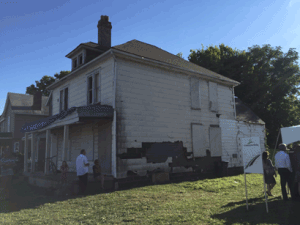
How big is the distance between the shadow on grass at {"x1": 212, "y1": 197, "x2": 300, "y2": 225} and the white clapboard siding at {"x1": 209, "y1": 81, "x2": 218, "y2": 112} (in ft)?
31.9

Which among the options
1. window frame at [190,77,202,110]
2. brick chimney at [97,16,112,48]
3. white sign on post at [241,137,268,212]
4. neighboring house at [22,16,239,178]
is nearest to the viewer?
white sign on post at [241,137,268,212]

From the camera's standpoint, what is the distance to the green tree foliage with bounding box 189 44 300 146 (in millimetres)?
29734

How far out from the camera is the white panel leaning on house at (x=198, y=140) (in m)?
15.3

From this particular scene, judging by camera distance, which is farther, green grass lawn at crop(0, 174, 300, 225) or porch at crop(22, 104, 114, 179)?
porch at crop(22, 104, 114, 179)

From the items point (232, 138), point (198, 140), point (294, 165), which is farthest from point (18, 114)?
point (294, 165)

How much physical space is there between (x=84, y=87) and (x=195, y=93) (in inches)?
279

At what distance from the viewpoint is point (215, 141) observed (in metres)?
16.5

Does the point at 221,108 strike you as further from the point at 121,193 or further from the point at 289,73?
the point at 289,73

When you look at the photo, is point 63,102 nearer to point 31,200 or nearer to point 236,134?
point 31,200

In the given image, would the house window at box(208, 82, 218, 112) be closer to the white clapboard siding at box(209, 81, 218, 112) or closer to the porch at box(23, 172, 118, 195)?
the white clapboard siding at box(209, 81, 218, 112)

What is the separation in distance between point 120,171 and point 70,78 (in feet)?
27.4

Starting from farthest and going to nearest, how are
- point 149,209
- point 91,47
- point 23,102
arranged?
point 23,102 → point 91,47 → point 149,209

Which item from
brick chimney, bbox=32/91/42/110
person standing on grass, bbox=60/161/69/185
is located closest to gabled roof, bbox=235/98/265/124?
person standing on grass, bbox=60/161/69/185

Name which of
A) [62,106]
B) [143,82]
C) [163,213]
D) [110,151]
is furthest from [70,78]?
[163,213]
